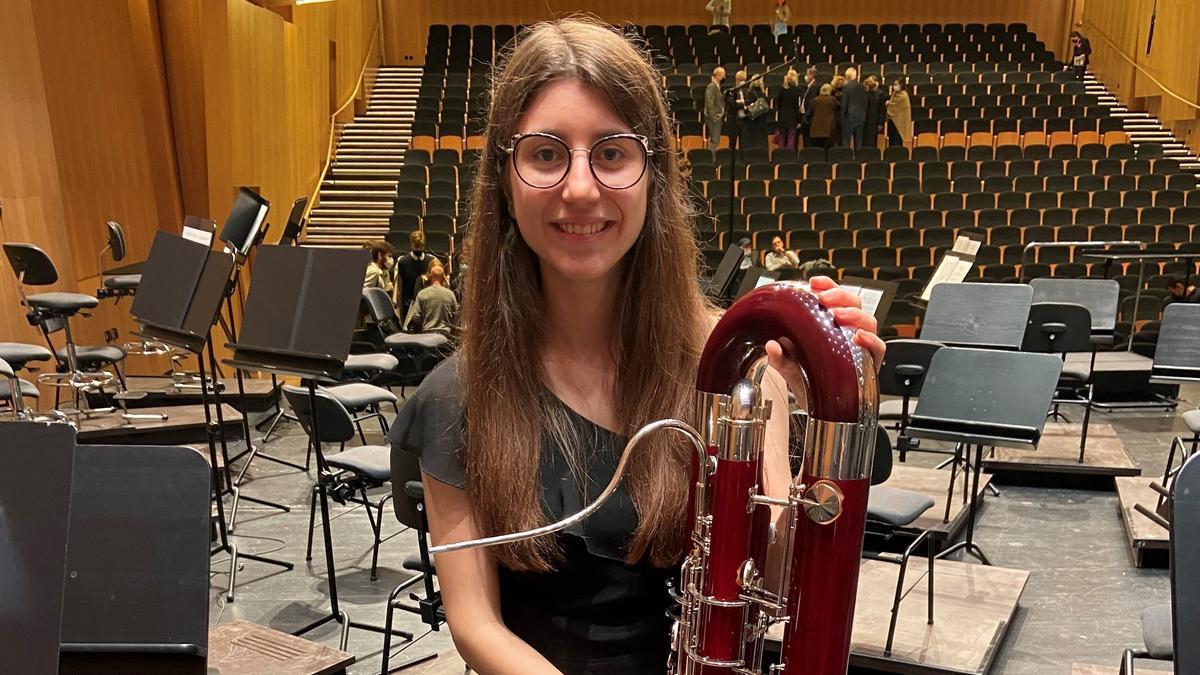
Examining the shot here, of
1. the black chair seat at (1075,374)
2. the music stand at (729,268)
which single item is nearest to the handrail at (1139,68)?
the music stand at (729,268)

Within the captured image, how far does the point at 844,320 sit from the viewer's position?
919mm

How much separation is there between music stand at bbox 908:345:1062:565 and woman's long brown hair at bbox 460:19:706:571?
111 inches

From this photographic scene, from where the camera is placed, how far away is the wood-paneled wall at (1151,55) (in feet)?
42.2

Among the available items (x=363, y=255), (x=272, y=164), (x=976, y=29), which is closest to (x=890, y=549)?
(x=363, y=255)

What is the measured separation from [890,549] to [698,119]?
353 inches

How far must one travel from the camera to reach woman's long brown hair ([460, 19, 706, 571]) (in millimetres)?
1104

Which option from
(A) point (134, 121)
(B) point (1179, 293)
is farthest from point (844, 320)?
(A) point (134, 121)

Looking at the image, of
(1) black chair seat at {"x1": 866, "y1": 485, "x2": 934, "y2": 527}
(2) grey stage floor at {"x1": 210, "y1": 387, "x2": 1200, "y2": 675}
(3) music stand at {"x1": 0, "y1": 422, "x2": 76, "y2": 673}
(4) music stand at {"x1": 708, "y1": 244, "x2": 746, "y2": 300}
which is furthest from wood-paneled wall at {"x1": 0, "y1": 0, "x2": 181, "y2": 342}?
(3) music stand at {"x1": 0, "y1": 422, "x2": 76, "y2": 673}

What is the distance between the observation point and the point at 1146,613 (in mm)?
2438

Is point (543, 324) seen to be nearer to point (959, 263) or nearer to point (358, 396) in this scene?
point (358, 396)

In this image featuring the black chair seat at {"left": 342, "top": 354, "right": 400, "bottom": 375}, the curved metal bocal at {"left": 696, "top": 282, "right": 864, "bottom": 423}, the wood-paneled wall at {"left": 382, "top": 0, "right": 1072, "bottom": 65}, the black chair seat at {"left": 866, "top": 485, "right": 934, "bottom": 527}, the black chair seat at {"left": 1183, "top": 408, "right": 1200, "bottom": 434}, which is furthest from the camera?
the wood-paneled wall at {"left": 382, "top": 0, "right": 1072, "bottom": 65}

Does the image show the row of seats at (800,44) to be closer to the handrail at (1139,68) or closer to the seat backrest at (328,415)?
the handrail at (1139,68)

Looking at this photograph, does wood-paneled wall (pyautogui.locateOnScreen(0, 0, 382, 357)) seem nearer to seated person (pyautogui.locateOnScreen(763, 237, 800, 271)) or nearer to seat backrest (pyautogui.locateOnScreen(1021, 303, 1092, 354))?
seated person (pyautogui.locateOnScreen(763, 237, 800, 271))

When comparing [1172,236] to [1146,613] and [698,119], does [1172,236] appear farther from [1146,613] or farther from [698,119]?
[1146,613]
